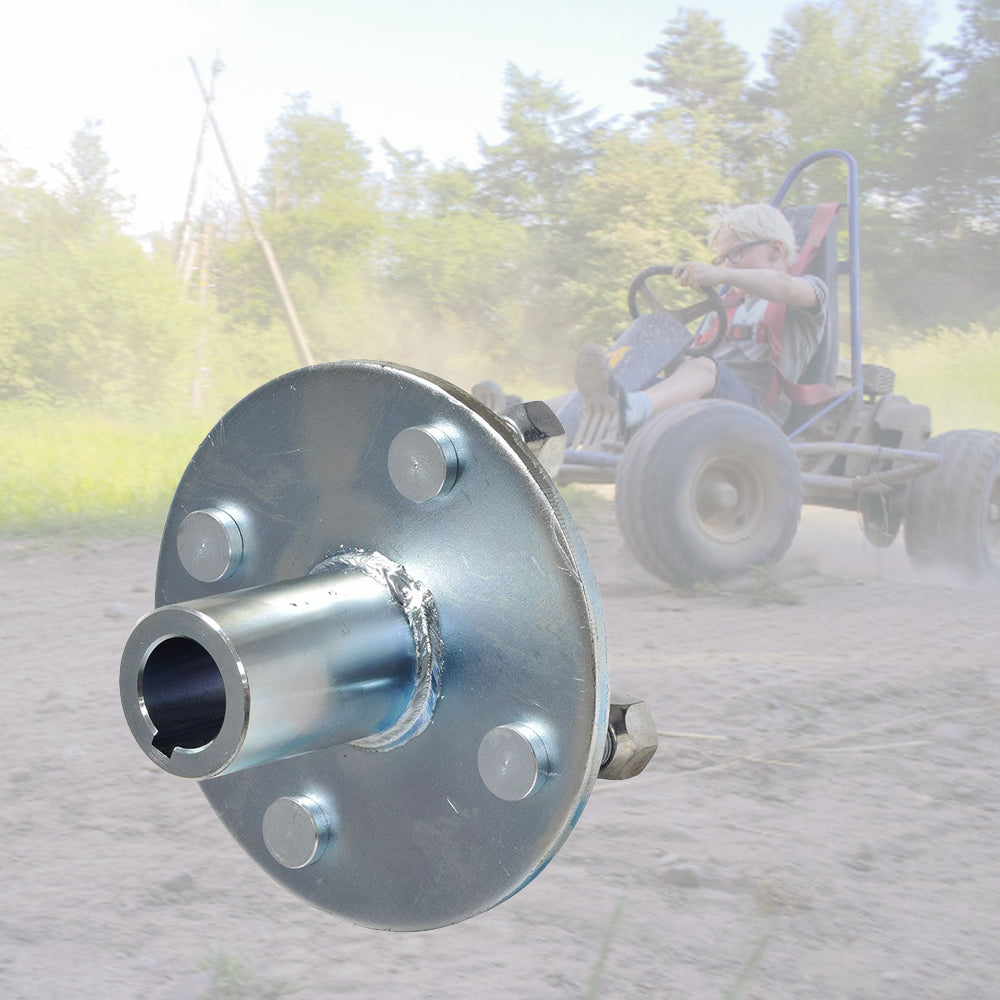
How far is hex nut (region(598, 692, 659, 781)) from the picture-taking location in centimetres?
46

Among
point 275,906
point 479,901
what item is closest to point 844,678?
point 275,906

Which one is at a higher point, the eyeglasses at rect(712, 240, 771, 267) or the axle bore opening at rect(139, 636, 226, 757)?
the eyeglasses at rect(712, 240, 771, 267)

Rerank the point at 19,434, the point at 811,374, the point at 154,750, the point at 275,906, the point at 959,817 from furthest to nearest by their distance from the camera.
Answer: the point at 19,434, the point at 811,374, the point at 959,817, the point at 275,906, the point at 154,750

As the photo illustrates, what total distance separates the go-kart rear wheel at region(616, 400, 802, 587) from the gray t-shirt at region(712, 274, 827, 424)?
626 mm

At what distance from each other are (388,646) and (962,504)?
3.47 m

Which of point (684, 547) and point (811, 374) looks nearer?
point (684, 547)

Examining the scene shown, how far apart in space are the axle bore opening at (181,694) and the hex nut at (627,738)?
149 millimetres

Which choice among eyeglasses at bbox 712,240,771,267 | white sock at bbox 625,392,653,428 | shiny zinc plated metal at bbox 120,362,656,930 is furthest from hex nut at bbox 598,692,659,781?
eyeglasses at bbox 712,240,771,267

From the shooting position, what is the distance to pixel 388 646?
1.35 ft

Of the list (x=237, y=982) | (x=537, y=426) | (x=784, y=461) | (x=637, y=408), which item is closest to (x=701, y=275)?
(x=637, y=408)

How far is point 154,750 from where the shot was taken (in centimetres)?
40

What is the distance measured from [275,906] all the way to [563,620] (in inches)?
36.2

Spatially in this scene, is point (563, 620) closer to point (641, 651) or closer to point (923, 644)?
point (641, 651)

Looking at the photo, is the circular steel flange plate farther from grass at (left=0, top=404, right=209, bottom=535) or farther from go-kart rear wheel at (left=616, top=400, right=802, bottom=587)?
grass at (left=0, top=404, right=209, bottom=535)
